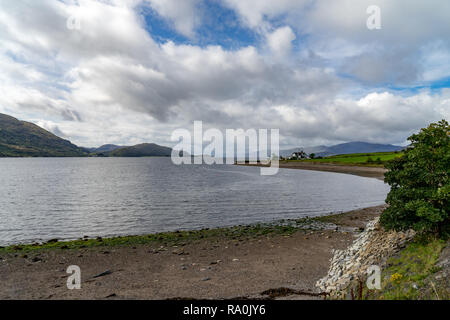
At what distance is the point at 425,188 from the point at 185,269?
16.3 m

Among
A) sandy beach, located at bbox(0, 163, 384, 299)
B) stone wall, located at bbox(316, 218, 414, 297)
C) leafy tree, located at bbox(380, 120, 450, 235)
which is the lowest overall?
sandy beach, located at bbox(0, 163, 384, 299)

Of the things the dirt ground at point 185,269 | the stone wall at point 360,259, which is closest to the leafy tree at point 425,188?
the stone wall at point 360,259

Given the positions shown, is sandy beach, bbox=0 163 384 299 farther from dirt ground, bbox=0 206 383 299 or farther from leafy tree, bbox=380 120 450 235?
leafy tree, bbox=380 120 450 235

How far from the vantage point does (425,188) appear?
1391cm

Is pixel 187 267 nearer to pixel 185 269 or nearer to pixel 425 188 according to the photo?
pixel 185 269

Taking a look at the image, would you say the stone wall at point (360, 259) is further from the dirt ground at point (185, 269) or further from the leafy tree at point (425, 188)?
the leafy tree at point (425, 188)

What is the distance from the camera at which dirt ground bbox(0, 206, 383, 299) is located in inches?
526

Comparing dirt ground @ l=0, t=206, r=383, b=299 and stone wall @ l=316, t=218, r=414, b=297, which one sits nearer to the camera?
stone wall @ l=316, t=218, r=414, b=297

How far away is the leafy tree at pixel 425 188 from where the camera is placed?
13.0 metres

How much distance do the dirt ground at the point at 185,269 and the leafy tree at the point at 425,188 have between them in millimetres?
6375

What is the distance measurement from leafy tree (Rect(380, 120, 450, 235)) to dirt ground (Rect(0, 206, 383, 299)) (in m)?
6.37

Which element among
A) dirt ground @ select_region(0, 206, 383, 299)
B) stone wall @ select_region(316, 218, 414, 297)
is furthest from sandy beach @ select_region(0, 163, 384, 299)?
stone wall @ select_region(316, 218, 414, 297)

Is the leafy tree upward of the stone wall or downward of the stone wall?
upward

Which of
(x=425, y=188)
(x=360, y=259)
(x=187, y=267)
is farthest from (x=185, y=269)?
(x=425, y=188)
